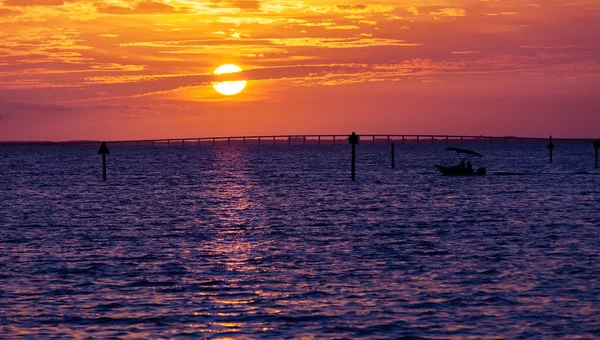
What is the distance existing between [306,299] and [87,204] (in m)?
38.4

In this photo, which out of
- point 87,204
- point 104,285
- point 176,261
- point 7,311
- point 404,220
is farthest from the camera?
point 87,204

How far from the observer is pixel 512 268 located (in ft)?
86.6

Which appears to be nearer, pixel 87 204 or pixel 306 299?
pixel 306 299

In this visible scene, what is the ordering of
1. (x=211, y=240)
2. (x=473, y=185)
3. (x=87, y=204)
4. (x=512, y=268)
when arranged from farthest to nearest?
(x=473, y=185) → (x=87, y=204) → (x=211, y=240) → (x=512, y=268)

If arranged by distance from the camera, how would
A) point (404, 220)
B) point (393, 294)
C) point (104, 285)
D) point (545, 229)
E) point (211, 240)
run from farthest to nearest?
point (404, 220) < point (545, 229) < point (211, 240) < point (104, 285) < point (393, 294)

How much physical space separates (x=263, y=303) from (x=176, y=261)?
26.1ft

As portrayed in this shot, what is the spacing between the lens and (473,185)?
78875mm

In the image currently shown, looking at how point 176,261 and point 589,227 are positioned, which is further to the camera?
point 589,227

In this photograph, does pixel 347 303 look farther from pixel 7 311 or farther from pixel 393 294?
pixel 7 311

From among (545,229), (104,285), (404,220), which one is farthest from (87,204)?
(104,285)

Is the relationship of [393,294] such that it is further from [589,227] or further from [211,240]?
[589,227]

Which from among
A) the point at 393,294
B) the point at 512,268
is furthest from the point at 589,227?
the point at 393,294

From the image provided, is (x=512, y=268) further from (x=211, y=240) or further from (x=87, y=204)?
(x=87, y=204)

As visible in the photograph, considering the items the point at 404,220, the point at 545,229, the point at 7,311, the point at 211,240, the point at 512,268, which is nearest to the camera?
the point at 7,311
